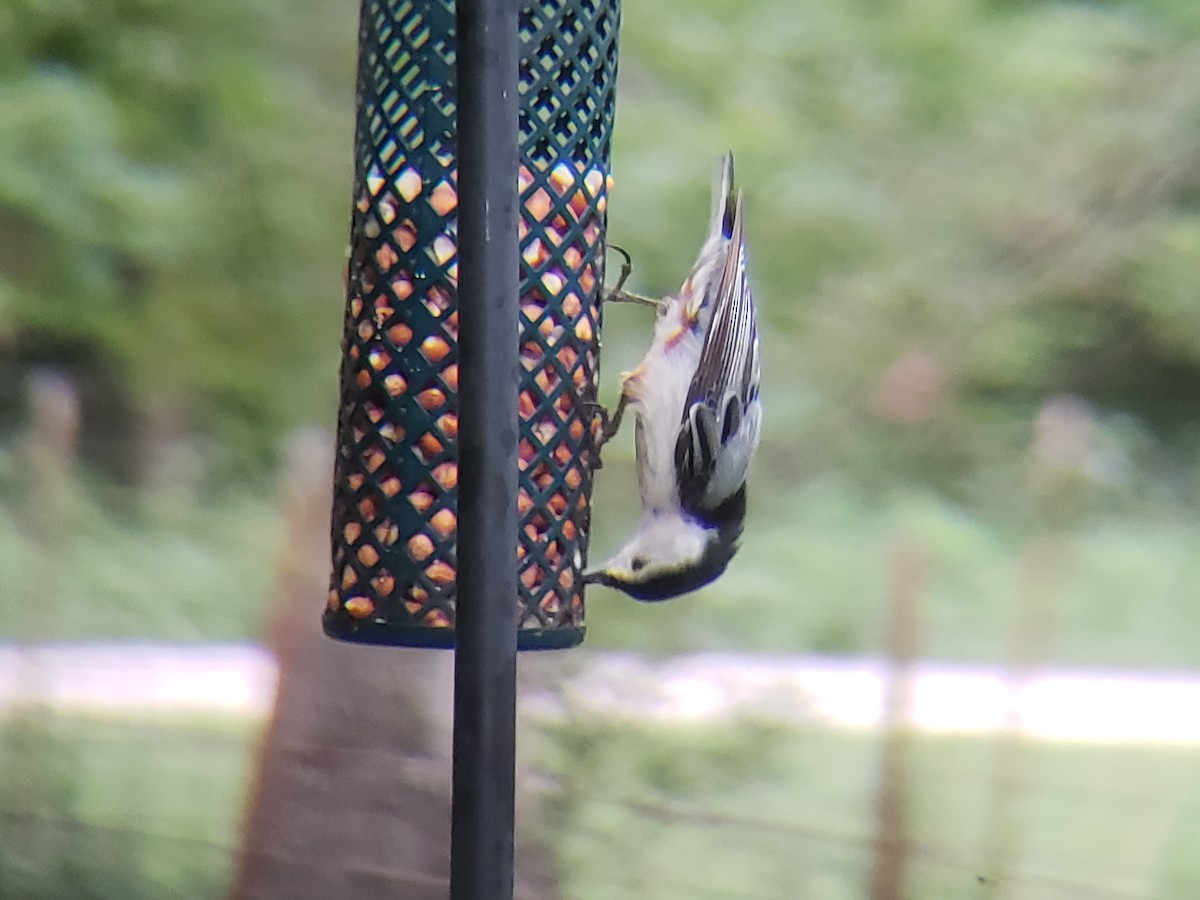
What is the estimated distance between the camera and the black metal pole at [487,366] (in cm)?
81

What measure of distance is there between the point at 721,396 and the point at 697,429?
0.06 metres

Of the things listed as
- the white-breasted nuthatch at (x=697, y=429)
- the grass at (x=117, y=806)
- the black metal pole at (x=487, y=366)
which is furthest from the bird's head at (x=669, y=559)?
the grass at (x=117, y=806)

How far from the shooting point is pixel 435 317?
1212 millimetres

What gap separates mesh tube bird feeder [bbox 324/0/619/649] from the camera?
3.92 feet

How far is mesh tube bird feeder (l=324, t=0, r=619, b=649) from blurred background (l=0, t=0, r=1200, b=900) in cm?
93

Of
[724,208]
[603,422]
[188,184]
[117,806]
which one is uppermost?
[188,184]

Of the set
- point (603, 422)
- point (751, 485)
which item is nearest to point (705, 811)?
point (751, 485)

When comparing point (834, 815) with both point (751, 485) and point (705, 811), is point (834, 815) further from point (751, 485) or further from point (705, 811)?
point (751, 485)

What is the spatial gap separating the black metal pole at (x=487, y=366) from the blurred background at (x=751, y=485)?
129 cm

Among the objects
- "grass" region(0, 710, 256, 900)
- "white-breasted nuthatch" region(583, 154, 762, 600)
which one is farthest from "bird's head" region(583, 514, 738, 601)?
"grass" region(0, 710, 256, 900)

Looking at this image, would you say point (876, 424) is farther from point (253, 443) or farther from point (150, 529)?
point (150, 529)

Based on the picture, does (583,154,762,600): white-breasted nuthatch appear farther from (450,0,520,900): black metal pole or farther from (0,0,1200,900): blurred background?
(450,0,520,900): black metal pole

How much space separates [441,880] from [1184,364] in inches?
71.5

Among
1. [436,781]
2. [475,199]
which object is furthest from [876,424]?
[475,199]
